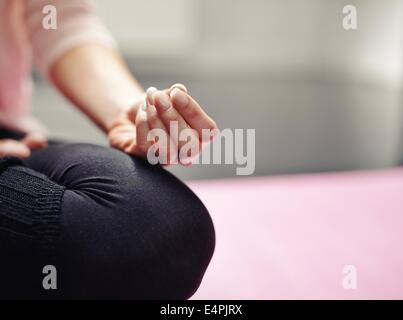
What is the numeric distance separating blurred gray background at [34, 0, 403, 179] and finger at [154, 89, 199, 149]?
1.12 metres

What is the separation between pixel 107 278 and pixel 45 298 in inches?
1.8

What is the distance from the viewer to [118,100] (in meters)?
0.51

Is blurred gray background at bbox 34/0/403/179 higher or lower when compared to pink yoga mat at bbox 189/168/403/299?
higher

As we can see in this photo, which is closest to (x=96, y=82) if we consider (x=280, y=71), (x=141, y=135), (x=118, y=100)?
(x=118, y=100)

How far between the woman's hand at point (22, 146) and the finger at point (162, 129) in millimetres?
164

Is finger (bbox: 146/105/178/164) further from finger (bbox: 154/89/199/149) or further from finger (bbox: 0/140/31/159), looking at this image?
finger (bbox: 0/140/31/159)

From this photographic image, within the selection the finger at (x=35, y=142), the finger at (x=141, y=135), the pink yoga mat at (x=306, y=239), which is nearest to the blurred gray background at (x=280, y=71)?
the pink yoga mat at (x=306, y=239)

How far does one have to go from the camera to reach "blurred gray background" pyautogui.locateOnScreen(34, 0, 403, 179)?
1.59 metres

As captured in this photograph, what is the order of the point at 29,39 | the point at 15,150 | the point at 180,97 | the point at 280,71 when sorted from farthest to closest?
the point at 280,71
the point at 29,39
the point at 15,150
the point at 180,97

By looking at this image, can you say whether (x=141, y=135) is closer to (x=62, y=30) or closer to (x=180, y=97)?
(x=180, y=97)

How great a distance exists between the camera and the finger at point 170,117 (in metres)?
0.35

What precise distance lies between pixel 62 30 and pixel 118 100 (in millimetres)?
133

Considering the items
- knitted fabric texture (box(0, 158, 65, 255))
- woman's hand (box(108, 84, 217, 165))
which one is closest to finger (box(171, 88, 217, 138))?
woman's hand (box(108, 84, 217, 165))

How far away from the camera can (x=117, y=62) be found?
0.57 metres
